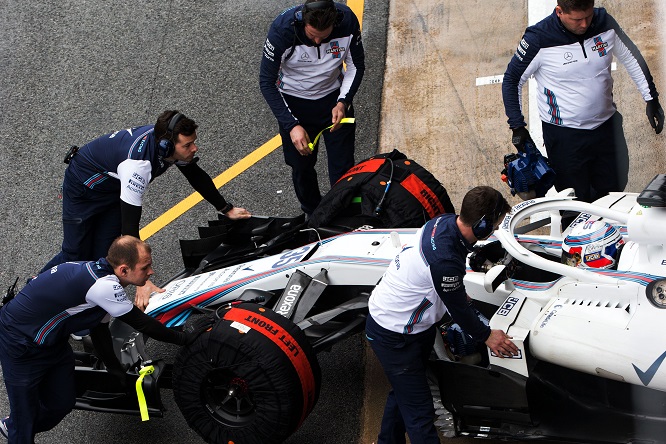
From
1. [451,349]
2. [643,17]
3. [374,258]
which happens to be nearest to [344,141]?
[374,258]

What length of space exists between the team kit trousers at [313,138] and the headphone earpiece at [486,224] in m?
2.66

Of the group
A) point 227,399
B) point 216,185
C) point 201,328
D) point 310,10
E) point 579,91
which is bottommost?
point 227,399

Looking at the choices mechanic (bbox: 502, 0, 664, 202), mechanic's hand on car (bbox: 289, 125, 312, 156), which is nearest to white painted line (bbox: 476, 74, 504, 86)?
mechanic (bbox: 502, 0, 664, 202)

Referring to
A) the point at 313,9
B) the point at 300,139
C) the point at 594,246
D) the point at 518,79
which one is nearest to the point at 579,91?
the point at 518,79

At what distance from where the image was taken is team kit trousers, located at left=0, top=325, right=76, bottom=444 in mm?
5406

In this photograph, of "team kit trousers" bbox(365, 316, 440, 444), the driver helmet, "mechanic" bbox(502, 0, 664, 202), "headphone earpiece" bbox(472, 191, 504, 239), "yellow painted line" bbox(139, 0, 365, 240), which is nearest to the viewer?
"headphone earpiece" bbox(472, 191, 504, 239)

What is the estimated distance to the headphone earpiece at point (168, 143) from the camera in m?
5.95

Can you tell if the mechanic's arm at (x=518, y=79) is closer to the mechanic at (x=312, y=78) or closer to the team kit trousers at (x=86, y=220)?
the mechanic at (x=312, y=78)

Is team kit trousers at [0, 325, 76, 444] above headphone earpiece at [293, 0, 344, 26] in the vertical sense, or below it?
below

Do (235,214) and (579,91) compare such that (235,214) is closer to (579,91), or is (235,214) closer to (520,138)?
(520,138)

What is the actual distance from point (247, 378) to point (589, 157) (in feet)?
9.46

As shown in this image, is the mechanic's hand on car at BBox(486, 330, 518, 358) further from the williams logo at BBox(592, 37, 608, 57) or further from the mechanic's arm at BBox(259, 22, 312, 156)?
the mechanic's arm at BBox(259, 22, 312, 156)

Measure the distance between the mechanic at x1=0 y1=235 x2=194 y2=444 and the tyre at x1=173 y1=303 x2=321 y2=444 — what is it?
24cm

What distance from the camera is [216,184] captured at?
817cm
